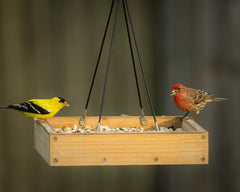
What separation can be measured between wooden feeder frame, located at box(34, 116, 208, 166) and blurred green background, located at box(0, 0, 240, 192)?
1729 millimetres

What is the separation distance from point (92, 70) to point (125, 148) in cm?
220

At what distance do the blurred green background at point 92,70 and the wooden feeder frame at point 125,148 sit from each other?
1729 mm

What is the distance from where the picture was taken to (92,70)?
16.1 feet

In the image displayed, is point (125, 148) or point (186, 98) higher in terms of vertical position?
point (186, 98)

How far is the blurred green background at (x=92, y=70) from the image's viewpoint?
469 centimetres

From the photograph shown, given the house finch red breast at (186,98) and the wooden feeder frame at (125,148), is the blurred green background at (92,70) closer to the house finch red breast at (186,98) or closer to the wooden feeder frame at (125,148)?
the house finch red breast at (186,98)

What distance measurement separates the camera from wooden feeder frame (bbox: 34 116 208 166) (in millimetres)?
2777

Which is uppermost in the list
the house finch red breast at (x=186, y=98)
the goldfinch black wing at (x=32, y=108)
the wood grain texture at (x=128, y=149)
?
the house finch red breast at (x=186, y=98)

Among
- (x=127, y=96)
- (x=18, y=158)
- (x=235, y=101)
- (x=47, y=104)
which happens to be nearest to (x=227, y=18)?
(x=235, y=101)

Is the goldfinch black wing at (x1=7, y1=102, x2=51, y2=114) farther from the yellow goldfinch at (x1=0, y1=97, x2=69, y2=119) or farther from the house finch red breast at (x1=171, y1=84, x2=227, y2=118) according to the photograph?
the house finch red breast at (x1=171, y1=84, x2=227, y2=118)

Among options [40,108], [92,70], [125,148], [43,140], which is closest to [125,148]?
[125,148]

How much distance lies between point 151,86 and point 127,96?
0.87 feet

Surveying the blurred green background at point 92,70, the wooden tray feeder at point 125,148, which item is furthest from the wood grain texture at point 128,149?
the blurred green background at point 92,70

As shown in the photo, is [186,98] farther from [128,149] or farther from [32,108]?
[32,108]
